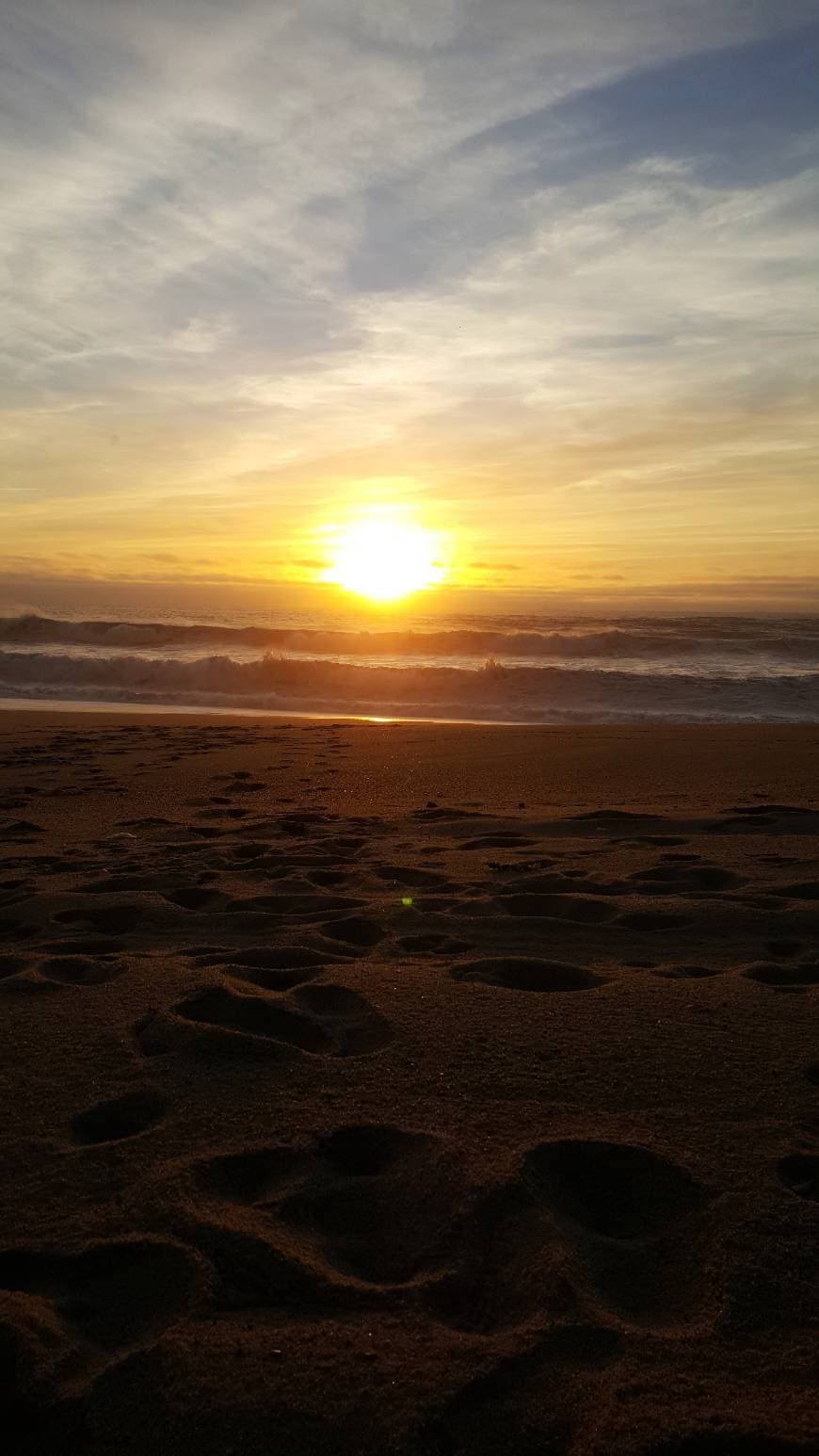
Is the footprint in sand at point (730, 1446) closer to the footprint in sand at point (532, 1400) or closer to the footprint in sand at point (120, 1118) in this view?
the footprint in sand at point (532, 1400)

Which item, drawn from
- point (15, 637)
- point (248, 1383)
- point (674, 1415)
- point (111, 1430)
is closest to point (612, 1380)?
point (674, 1415)

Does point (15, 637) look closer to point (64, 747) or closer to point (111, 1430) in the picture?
point (64, 747)

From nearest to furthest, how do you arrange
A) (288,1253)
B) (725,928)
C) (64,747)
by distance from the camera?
1. (288,1253)
2. (725,928)
3. (64,747)

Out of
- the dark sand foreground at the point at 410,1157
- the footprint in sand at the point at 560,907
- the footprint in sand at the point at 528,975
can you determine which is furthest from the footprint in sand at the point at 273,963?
the footprint in sand at the point at 560,907

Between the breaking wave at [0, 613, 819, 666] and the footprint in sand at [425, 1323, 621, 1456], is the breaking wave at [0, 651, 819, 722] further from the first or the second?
the footprint in sand at [425, 1323, 621, 1456]

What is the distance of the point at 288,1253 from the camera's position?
1751 mm

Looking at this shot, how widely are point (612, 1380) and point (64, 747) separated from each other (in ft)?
28.7

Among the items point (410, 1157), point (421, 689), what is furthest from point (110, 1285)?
point (421, 689)

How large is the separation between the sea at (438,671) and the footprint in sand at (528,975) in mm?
11022

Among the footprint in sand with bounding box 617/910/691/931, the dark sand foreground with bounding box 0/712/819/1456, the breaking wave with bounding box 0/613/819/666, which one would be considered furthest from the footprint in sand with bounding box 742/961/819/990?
the breaking wave with bounding box 0/613/819/666

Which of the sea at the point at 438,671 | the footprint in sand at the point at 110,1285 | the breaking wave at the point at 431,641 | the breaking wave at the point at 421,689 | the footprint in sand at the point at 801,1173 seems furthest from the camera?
the breaking wave at the point at 431,641

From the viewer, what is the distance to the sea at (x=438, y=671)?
51.6 ft

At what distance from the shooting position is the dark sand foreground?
56.4 inches

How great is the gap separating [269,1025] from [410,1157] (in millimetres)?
799
